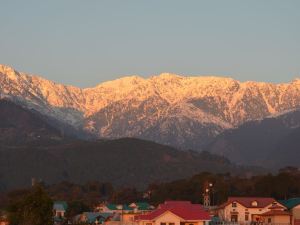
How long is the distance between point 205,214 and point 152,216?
5604mm

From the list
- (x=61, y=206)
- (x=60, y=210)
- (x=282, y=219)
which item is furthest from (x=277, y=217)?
(x=61, y=206)

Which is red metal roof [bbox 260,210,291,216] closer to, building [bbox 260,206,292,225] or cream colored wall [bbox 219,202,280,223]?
building [bbox 260,206,292,225]

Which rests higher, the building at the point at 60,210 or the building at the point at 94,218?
the building at the point at 60,210

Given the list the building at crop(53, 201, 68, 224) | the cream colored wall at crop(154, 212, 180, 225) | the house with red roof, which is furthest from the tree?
the building at crop(53, 201, 68, 224)

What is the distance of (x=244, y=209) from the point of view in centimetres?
12500

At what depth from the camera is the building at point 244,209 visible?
12300cm

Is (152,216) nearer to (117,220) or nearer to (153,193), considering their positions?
(117,220)

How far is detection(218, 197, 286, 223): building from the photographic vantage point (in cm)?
12300

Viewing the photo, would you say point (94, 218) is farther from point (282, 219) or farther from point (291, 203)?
point (282, 219)

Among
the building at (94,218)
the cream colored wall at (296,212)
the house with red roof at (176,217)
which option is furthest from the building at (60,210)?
the house with red roof at (176,217)

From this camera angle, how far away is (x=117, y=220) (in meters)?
129

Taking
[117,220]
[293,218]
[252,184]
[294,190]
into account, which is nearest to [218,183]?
[252,184]

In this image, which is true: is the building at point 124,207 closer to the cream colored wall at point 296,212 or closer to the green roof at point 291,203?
the green roof at point 291,203

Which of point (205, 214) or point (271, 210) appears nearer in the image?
point (205, 214)
